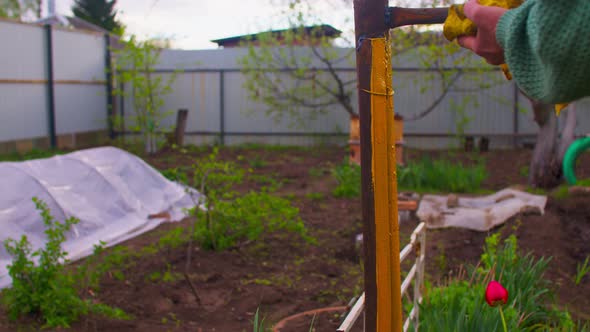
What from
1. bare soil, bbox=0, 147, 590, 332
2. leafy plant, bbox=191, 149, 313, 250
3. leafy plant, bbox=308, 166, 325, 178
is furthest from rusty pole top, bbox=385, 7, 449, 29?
leafy plant, bbox=308, 166, 325, 178

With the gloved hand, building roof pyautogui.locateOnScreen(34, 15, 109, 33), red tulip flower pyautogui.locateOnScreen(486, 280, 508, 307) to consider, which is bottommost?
red tulip flower pyautogui.locateOnScreen(486, 280, 508, 307)

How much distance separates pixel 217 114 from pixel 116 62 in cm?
273

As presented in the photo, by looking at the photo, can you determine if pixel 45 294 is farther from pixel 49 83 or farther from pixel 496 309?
pixel 49 83

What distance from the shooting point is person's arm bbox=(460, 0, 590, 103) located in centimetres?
105

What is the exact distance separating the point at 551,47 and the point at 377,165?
113 centimetres

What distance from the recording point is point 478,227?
23.1 feet

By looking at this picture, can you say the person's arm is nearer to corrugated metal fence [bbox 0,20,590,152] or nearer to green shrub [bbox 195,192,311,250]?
green shrub [bbox 195,192,311,250]

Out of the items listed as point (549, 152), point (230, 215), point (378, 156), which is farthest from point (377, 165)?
point (549, 152)

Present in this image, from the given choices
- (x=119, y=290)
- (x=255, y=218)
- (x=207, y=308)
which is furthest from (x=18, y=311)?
(x=255, y=218)

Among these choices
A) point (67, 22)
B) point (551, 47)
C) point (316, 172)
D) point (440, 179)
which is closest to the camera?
point (551, 47)

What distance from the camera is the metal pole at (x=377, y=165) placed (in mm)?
2166

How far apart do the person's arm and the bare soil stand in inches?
127

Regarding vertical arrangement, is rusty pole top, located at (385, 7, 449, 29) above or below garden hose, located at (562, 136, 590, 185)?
above

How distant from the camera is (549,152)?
30.5 ft
